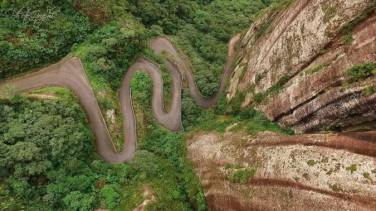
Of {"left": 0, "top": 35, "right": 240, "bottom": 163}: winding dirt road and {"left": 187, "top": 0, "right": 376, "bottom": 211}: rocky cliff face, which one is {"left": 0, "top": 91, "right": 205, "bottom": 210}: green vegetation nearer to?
{"left": 0, "top": 35, "right": 240, "bottom": 163}: winding dirt road

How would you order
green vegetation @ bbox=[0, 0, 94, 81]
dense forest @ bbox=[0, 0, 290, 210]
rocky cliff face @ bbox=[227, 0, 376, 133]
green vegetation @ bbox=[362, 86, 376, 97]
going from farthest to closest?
green vegetation @ bbox=[0, 0, 94, 81] → dense forest @ bbox=[0, 0, 290, 210] → rocky cliff face @ bbox=[227, 0, 376, 133] → green vegetation @ bbox=[362, 86, 376, 97]

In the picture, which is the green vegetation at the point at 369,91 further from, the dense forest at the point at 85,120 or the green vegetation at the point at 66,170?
the green vegetation at the point at 66,170

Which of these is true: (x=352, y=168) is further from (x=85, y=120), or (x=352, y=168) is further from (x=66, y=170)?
(x=85, y=120)

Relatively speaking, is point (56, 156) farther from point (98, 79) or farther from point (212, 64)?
point (212, 64)

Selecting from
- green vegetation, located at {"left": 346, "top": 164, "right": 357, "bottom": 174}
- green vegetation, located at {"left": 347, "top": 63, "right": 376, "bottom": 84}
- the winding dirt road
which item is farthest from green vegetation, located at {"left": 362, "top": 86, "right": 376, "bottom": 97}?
the winding dirt road

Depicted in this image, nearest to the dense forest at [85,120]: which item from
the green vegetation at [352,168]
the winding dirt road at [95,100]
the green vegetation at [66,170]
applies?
the green vegetation at [66,170]

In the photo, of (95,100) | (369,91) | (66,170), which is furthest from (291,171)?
(95,100)

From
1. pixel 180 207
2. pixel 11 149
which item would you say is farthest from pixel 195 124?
pixel 11 149

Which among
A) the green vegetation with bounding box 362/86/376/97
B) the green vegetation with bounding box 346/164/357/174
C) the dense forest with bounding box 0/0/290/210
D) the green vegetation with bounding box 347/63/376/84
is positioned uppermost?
the dense forest with bounding box 0/0/290/210
